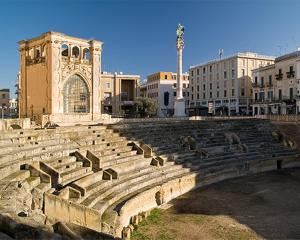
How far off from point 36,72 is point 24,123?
17114 mm

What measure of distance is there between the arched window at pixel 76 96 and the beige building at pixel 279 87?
29.1m

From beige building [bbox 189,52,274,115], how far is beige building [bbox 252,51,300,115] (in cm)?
482

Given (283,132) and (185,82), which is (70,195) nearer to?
(283,132)

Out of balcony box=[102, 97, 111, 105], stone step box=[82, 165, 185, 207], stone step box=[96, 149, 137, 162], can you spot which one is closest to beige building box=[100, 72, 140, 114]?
balcony box=[102, 97, 111, 105]

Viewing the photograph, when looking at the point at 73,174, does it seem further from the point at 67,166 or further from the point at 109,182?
the point at 109,182

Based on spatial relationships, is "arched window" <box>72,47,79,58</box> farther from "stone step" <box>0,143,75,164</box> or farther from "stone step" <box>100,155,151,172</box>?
"stone step" <box>0,143,75,164</box>

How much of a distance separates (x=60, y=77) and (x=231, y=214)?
83.7 feet

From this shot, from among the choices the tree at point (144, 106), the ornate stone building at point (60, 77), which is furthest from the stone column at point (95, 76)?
the tree at point (144, 106)

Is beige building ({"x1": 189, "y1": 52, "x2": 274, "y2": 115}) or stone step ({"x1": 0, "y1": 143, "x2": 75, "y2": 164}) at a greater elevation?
beige building ({"x1": 189, "y1": 52, "x2": 274, "y2": 115})

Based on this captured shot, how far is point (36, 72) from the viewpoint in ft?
118

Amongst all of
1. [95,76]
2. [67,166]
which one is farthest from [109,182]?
[95,76]

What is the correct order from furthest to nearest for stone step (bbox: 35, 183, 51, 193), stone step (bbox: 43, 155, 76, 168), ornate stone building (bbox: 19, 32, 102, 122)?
ornate stone building (bbox: 19, 32, 102, 122) → stone step (bbox: 43, 155, 76, 168) → stone step (bbox: 35, 183, 51, 193)

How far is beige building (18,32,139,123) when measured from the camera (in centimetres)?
3388

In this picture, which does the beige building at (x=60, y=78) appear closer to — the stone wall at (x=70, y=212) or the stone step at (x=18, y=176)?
the stone step at (x=18, y=176)
